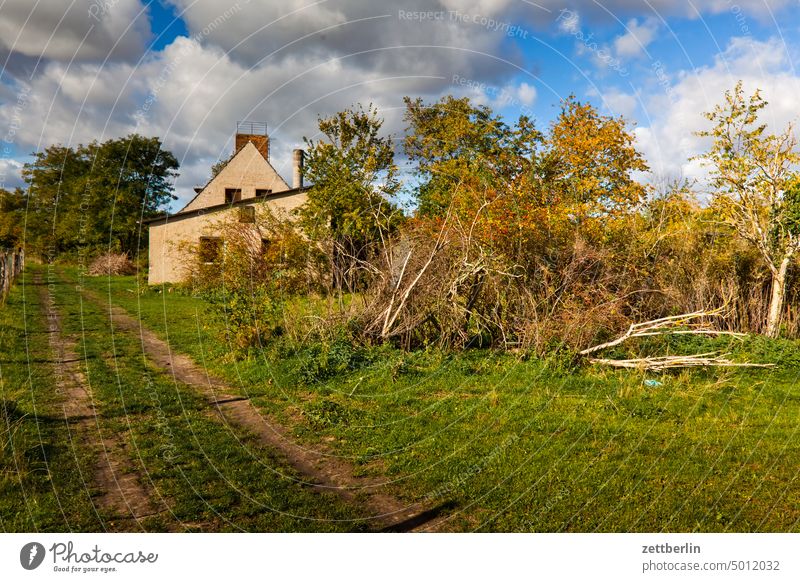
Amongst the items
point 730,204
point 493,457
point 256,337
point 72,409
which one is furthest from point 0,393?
point 730,204

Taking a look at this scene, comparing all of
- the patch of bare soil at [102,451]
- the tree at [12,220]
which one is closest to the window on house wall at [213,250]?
the patch of bare soil at [102,451]

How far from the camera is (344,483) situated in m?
6.10

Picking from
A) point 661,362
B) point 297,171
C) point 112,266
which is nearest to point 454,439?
point 661,362

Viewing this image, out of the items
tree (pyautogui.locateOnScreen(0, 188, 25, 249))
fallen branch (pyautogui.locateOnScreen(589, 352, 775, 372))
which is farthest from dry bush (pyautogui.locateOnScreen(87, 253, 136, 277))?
fallen branch (pyautogui.locateOnScreen(589, 352, 775, 372))

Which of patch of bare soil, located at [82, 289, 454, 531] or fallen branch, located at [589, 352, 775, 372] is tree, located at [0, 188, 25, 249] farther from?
fallen branch, located at [589, 352, 775, 372]

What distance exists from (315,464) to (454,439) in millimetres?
1917

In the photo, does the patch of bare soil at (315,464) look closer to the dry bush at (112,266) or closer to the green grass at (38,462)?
the green grass at (38,462)

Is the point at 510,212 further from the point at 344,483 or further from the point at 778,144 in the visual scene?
the point at 344,483

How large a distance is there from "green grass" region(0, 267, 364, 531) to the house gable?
1007 inches

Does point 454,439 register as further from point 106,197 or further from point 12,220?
point 12,220

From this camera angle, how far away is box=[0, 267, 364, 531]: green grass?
16.3 ft

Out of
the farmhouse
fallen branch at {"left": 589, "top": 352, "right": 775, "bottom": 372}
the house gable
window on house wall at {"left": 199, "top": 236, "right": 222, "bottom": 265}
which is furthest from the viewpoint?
the house gable

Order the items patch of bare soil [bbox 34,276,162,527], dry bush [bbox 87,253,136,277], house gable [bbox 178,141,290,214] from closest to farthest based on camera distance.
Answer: patch of bare soil [bbox 34,276,162,527], house gable [bbox 178,141,290,214], dry bush [bbox 87,253,136,277]

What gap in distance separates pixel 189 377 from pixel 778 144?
15301 millimetres
